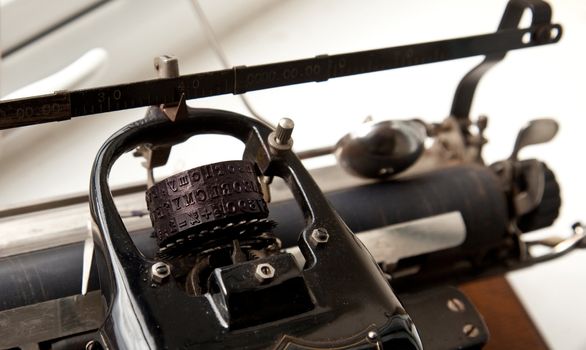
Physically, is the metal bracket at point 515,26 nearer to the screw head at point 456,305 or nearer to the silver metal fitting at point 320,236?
the screw head at point 456,305

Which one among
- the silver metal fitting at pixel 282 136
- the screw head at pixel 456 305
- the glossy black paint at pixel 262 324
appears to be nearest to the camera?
the glossy black paint at pixel 262 324

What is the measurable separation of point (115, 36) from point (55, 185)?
250 mm

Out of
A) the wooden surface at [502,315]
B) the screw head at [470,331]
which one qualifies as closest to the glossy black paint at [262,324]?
the screw head at [470,331]

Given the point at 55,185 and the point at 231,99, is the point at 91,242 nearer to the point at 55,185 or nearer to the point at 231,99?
the point at 55,185

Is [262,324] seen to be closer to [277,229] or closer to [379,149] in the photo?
[277,229]

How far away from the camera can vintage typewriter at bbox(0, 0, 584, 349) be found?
65 cm

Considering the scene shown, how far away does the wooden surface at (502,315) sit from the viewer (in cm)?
103

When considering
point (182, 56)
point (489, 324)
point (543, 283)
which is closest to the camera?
point (489, 324)

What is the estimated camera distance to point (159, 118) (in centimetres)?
79

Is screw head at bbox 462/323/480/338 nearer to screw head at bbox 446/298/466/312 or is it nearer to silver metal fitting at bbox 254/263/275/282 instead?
screw head at bbox 446/298/466/312

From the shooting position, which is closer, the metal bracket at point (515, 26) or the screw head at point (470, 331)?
the screw head at point (470, 331)

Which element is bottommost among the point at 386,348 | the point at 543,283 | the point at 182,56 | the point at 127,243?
the point at 386,348

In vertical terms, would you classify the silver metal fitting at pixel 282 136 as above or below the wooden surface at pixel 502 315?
above

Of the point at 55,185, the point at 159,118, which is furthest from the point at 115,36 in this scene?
the point at 159,118
